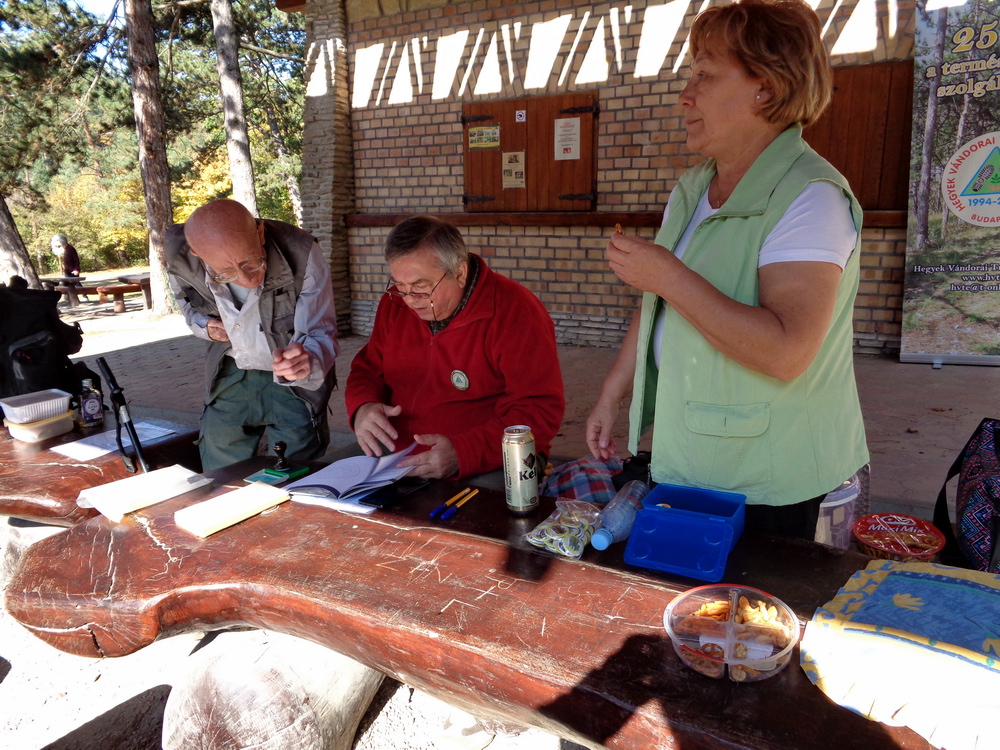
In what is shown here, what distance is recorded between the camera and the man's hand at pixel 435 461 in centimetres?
211

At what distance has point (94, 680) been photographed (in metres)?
2.66

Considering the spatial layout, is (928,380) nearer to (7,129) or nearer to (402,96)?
(402,96)

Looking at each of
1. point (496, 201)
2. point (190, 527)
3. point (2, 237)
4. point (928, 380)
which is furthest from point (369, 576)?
point (2, 237)

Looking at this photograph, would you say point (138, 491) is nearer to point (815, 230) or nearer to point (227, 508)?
point (227, 508)

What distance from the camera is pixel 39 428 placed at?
9.96 feet

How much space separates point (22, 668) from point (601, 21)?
7002 mm

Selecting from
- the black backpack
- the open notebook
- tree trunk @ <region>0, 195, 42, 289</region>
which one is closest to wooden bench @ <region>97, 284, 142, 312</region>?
tree trunk @ <region>0, 195, 42, 289</region>

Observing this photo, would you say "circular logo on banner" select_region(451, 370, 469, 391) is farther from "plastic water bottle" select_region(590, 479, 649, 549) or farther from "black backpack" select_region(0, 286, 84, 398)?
"black backpack" select_region(0, 286, 84, 398)

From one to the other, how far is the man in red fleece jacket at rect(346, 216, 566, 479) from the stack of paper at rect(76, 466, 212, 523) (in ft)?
1.94

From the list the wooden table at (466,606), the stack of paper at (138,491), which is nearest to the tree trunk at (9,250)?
the stack of paper at (138,491)

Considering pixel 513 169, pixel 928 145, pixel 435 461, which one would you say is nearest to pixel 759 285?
pixel 435 461

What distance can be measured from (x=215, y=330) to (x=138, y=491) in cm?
112

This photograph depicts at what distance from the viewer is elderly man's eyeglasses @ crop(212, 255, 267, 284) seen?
8.80 feet

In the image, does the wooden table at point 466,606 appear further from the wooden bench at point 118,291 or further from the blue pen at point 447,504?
the wooden bench at point 118,291
